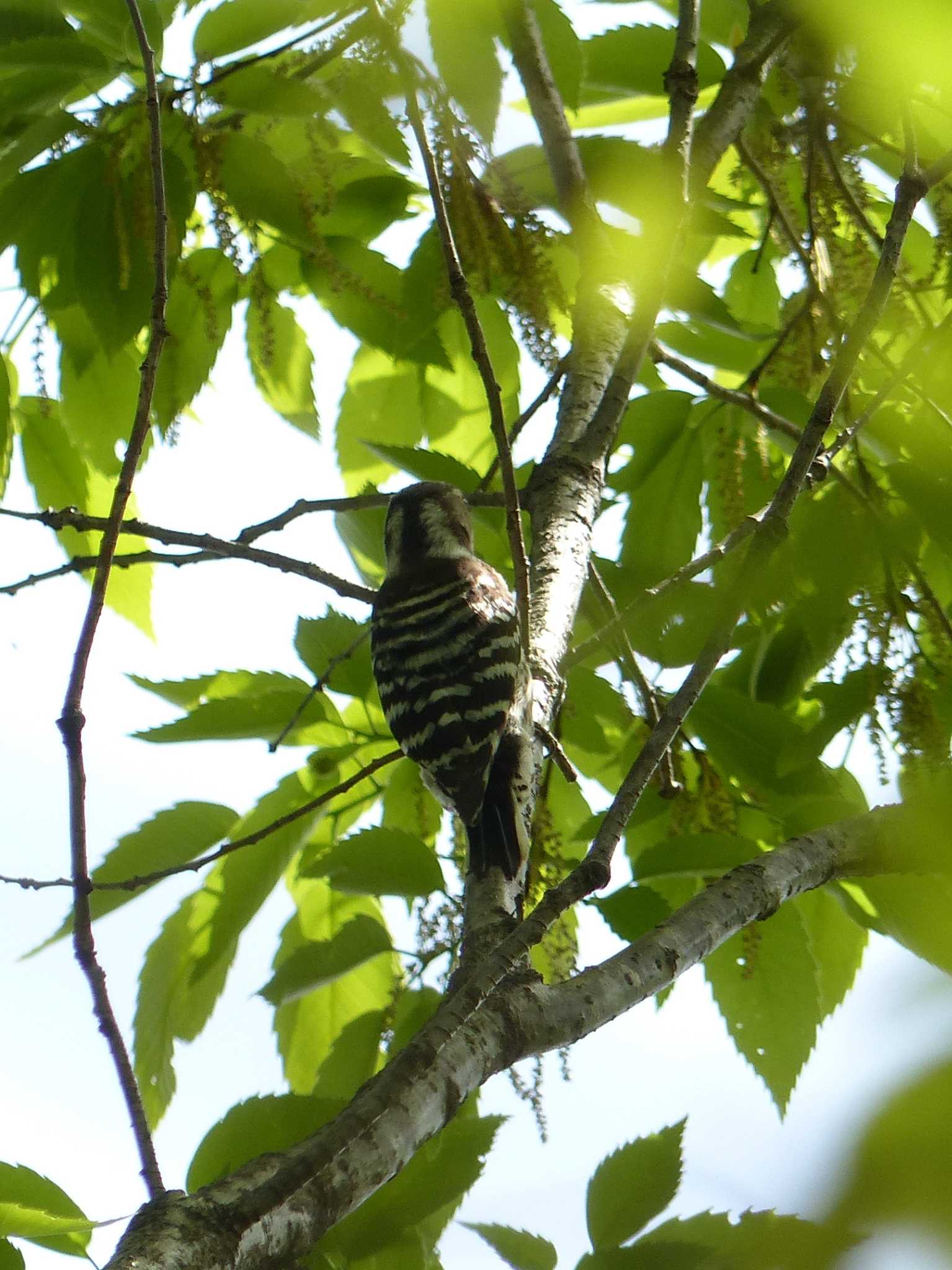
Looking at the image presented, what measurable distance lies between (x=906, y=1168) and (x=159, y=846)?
1899 mm

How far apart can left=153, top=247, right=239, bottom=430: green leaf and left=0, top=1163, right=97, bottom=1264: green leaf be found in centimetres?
139

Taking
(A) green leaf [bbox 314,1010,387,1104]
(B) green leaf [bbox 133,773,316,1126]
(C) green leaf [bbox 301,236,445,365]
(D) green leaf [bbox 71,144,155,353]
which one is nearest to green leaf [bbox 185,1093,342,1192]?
(A) green leaf [bbox 314,1010,387,1104]

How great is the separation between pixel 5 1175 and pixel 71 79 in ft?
5.08

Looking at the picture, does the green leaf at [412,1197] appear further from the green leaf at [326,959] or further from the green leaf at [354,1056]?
the green leaf at [354,1056]

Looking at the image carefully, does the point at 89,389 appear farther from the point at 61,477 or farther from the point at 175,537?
the point at 175,537

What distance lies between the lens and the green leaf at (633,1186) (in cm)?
100

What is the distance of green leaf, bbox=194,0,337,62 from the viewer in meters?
1.90

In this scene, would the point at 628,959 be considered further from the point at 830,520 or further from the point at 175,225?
the point at 175,225

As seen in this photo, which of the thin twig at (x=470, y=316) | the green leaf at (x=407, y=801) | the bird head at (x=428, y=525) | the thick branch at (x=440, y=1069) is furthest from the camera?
the bird head at (x=428, y=525)

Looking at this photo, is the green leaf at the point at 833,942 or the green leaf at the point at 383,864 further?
the green leaf at the point at 833,942

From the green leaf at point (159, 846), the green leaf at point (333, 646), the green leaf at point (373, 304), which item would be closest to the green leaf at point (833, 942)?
the green leaf at point (333, 646)

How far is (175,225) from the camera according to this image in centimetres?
199

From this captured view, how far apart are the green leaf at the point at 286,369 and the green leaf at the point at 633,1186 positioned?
75.2 inches

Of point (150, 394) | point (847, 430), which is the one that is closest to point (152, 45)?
point (150, 394)
